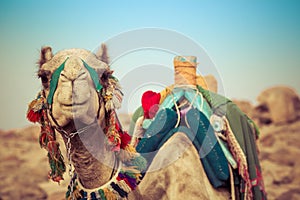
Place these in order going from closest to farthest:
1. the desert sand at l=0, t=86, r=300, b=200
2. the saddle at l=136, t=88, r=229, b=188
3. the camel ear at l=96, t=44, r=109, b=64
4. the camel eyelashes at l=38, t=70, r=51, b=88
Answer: the camel eyelashes at l=38, t=70, r=51, b=88 < the camel ear at l=96, t=44, r=109, b=64 < the saddle at l=136, t=88, r=229, b=188 < the desert sand at l=0, t=86, r=300, b=200

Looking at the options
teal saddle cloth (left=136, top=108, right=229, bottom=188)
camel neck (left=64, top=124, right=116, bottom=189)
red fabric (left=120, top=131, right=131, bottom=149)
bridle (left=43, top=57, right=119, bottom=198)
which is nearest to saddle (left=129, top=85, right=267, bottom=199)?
teal saddle cloth (left=136, top=108, right=229, bottom=188)

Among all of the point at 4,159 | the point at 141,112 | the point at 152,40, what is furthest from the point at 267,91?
the point at 152,40

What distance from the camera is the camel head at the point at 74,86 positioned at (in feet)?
5.46

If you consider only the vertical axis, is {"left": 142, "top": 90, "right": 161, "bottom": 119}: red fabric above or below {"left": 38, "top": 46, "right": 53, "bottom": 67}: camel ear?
below

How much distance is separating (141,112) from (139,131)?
1.17 feet

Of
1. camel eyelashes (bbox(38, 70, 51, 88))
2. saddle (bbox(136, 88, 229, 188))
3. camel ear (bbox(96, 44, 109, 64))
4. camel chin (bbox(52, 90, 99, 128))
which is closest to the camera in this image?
camel chin (bbox(52, 90, 99, 128))

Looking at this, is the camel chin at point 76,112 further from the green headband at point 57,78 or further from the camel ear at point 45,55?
the camel ear at point 45,55

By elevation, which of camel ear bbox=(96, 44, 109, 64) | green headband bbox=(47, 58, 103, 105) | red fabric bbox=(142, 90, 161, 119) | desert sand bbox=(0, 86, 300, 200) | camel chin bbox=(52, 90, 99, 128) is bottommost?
desert sand bbox=(0, 86, 300, 200)

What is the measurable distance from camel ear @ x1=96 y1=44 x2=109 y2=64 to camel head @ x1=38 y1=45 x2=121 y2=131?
0.02m

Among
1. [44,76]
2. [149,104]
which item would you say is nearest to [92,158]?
[44,76]

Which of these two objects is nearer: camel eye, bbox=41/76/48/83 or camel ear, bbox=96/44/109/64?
camel eye, bbox=41/76/48/83

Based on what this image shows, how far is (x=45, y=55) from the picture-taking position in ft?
6.13

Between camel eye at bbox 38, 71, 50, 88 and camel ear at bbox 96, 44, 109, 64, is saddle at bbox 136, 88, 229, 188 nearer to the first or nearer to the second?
camel ear at bbox 96, 44, 109, 64

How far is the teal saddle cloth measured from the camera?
2.63 m
